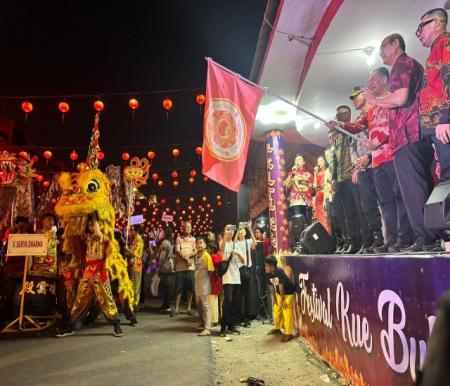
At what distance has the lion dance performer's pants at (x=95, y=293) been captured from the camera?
6930 millimetres

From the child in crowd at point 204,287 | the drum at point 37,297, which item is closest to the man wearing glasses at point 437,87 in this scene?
the child in crowd at point 204,287

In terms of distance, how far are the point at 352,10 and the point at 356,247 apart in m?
3.34

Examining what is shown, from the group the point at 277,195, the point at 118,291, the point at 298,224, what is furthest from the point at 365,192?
the point at 277,195

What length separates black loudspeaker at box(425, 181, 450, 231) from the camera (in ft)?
10.6

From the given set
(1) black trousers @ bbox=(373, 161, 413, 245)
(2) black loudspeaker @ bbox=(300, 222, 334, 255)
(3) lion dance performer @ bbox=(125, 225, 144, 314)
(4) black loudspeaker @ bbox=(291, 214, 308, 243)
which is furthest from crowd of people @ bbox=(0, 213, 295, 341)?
(1) black trousers @ bbox=(373, 161, 413, 245)

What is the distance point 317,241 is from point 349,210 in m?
1.13

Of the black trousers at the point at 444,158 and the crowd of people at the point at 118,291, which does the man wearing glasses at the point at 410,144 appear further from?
the crowd of people at the point at 118,291

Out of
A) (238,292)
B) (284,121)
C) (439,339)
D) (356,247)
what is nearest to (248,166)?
(284,121)

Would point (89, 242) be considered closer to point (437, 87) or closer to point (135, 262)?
point (135, 262)

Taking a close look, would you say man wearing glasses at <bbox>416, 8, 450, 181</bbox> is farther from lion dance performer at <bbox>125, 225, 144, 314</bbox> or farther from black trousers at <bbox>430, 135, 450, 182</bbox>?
lion dance performer at <bbox>125, 225, 144, 314</bbox>

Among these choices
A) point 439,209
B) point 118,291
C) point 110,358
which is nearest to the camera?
point 439,209

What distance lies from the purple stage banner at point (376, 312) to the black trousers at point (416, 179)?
64cm

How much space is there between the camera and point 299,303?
6.63 metres

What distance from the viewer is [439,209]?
3277mm
